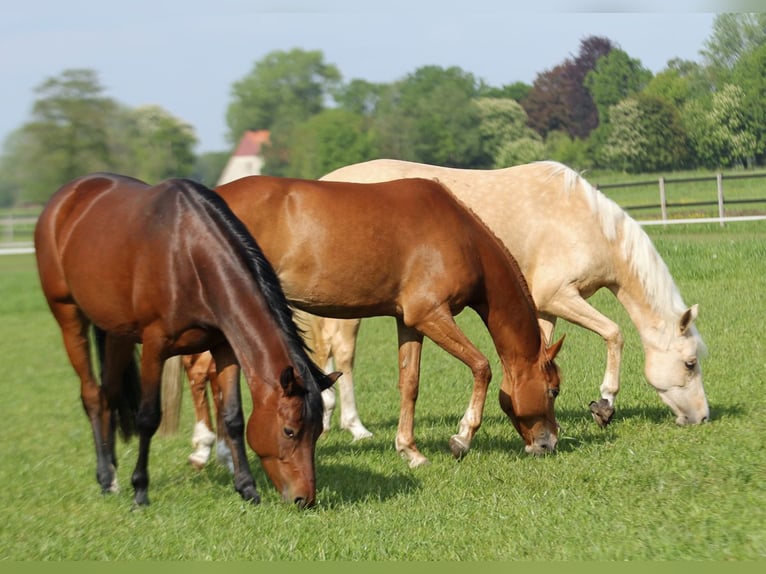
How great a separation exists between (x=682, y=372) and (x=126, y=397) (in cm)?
432

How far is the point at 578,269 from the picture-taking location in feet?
26.8

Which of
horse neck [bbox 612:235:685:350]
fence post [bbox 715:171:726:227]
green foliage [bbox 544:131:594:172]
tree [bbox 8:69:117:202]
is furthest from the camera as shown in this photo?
tree [bbox 8:69:117:202]

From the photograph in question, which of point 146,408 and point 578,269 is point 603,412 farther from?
point 146,408

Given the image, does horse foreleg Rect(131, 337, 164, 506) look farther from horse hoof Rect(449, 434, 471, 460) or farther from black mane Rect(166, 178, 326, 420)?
horse hoof Rect(449, 434, 471, 460)

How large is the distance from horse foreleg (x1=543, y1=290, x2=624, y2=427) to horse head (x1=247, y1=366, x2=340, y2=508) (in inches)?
117

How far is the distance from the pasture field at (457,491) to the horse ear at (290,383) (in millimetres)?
658

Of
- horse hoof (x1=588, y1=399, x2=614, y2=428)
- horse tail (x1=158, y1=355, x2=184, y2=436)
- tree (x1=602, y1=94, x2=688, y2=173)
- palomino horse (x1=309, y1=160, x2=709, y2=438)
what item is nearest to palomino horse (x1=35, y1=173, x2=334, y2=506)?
horse tail (x1=158, y1=355, x2=184, y2=436)

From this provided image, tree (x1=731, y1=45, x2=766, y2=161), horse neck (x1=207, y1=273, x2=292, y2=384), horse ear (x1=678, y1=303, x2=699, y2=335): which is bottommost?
horse ear (x1=678, y1=303, x2=699, y2=335)

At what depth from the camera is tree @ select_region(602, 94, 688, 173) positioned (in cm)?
1274

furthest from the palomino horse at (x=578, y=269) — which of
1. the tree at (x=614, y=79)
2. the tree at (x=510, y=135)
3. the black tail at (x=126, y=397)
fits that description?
the tree at (x=510, y=135)

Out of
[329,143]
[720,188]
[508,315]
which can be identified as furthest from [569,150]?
[329,143]

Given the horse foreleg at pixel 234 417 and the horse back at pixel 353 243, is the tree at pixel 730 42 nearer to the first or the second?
the horse back at pixel 353 243

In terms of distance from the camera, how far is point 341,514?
5.09m

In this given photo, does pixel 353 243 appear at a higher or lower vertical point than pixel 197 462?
higher
